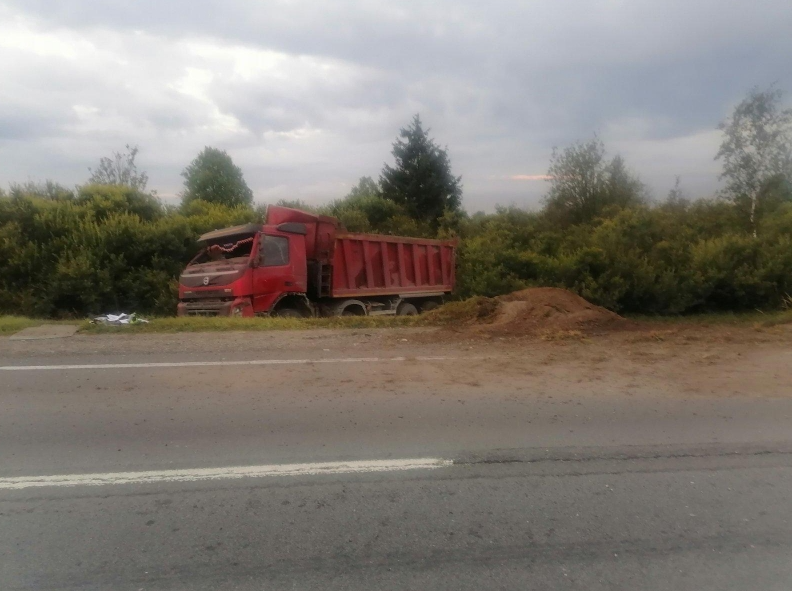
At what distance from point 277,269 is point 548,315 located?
19.0 feet

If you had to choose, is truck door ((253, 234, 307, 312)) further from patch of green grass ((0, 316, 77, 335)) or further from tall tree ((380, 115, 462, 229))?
tall tree ((380, 115, 462, 229))

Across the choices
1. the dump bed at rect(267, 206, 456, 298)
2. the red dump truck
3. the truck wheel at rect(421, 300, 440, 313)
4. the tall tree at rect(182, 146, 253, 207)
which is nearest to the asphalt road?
the red dump truck

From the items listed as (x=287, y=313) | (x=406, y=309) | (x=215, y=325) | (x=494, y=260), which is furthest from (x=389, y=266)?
(x=215, y=325)

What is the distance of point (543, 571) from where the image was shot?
3.85 meters

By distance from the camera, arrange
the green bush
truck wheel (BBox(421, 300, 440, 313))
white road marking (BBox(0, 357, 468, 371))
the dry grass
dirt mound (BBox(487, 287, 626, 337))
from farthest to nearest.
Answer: truck wheel (BBox(421, 300, 440, 313))
the green bush
dirt mound (BBox(487, 287, 626, 337))
the dry grass
white road marking (BBox(0, 357, 468, 371))

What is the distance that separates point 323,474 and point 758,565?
116 inches

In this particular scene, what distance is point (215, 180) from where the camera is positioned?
34469 millimetres

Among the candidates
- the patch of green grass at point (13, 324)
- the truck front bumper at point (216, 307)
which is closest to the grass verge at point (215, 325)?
the truck front bumper at point (216, 307)

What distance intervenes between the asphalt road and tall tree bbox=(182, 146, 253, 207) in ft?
89.0

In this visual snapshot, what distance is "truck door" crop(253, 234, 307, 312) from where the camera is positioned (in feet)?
46.6

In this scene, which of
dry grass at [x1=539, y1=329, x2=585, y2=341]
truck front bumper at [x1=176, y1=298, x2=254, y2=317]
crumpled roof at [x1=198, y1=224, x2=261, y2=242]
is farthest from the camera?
crumpled roof at [x1=198, y1=224, x2=261, y2=242]

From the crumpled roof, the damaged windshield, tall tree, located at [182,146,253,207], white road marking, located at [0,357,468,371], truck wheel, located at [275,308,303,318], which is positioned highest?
tall tree, located at [182,146,253,207]

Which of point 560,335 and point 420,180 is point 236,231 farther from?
point 420,180

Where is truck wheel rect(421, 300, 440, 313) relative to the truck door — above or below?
below
